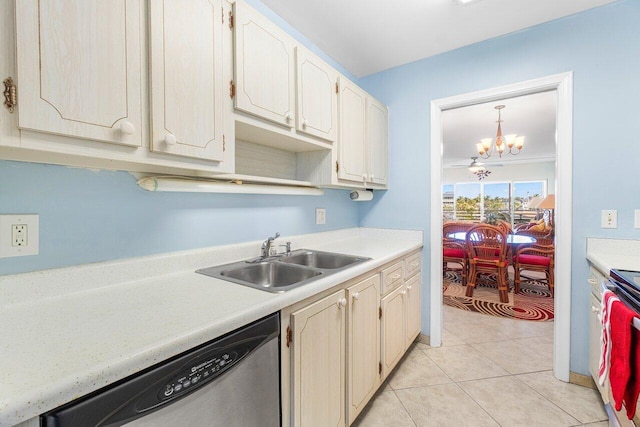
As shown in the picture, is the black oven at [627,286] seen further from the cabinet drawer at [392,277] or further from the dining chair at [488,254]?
the dining chair at [488,254]

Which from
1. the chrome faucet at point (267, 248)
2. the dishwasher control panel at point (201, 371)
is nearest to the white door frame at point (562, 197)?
the chrome faucet at point (267, 248)

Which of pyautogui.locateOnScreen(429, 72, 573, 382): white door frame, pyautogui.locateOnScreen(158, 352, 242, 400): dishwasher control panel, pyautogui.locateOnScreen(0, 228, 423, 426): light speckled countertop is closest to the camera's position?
pyautogui.locateOnScreen(0, 228, 423, 426): light speckled countertop

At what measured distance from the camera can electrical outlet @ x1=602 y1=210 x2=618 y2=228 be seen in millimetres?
1747

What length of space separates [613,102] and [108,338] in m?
2.78

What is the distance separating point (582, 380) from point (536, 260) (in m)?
2.14

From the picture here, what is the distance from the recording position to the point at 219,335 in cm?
79

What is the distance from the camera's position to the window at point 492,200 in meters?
7.30

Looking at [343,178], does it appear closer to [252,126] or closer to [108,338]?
[252,126]

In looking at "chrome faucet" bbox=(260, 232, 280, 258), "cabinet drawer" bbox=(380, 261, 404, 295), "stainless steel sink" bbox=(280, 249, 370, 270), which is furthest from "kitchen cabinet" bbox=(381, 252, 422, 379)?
"chrome faucet" bbox=(260, 232, 280, 258)

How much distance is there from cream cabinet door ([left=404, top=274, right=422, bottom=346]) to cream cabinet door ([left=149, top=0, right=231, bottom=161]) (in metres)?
1.69

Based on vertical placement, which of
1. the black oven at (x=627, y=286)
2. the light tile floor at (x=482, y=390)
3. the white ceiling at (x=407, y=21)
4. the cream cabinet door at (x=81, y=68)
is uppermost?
the white ceiling at (x=407, y=21)

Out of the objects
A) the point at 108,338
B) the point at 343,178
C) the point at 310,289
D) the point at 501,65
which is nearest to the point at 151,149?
the point at 108,338

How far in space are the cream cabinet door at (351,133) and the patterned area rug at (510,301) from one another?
225cm

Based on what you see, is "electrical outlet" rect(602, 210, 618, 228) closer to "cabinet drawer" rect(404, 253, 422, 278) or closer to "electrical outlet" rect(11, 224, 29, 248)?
"cabinet drawer" rect(404, 253, 422, 278)
